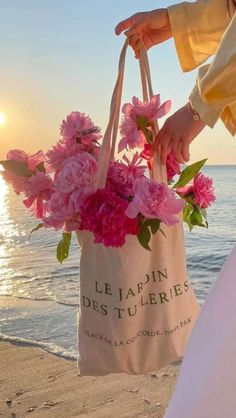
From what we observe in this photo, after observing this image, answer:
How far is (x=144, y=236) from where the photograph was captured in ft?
5.47

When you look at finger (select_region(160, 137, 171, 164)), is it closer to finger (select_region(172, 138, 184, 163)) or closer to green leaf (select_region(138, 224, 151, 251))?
finger (select_region(172, 138, 184, 163))

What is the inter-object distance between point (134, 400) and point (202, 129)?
1.99 m

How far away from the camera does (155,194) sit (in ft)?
5.23

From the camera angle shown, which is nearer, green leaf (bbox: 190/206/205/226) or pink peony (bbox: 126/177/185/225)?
pink peony (bbox: 126/177/185/225)

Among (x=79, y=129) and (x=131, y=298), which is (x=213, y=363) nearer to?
(x=131, y=298)

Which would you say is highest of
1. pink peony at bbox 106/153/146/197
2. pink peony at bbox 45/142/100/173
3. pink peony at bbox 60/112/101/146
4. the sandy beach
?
pink peony at bbox 60/112/101/146

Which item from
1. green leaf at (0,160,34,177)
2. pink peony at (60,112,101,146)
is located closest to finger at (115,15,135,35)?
pink peony at (60,112,101,146)

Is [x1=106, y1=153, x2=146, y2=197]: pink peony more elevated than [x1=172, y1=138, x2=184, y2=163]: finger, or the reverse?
[x1=172, y1=138, x2=184, y2=163]: finger

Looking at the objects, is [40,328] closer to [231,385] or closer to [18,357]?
[18,357]

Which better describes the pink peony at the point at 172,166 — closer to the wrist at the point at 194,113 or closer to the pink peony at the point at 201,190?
the pink peony at the point at 201,190

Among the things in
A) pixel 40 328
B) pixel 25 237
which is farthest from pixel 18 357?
pixel 25 237

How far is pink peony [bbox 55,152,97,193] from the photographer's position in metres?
1.68

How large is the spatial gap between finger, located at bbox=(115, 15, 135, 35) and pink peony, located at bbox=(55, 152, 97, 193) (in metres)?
0.38

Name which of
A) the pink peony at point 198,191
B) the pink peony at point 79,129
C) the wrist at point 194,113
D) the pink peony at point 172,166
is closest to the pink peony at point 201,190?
the pink peony at point 198,191
